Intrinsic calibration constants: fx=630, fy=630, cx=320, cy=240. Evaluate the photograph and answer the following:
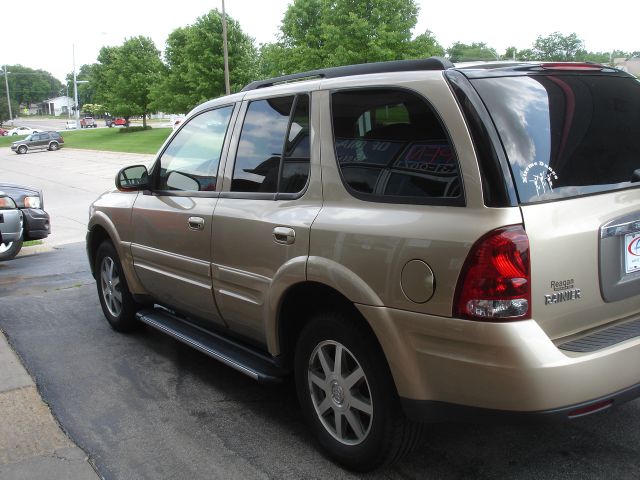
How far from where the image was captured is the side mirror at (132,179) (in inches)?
184

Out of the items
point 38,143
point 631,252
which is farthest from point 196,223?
point 38,143

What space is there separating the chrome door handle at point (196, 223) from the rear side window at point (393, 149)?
120 centimetres

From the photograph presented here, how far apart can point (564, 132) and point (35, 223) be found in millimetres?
8371

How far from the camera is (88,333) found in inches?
213

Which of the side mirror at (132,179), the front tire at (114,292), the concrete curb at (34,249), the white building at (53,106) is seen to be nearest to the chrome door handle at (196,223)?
the side mirror at (132,179)

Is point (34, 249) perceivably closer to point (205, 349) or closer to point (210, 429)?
point (205, 349)

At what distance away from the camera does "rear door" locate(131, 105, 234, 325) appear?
3.93 m

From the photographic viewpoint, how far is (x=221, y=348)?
12.5 ft

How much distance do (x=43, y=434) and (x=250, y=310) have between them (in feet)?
4.42

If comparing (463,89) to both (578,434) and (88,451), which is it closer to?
(578,434)

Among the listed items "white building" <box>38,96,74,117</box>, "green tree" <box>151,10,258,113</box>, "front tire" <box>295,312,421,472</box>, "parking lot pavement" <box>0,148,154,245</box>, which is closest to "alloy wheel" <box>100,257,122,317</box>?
"front tire" <box>295,312,421,472</box>

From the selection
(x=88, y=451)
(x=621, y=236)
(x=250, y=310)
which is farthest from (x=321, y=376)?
(x=621, y=236)

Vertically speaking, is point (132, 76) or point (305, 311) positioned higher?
point (132, 76)

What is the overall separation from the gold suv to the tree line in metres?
14.6
